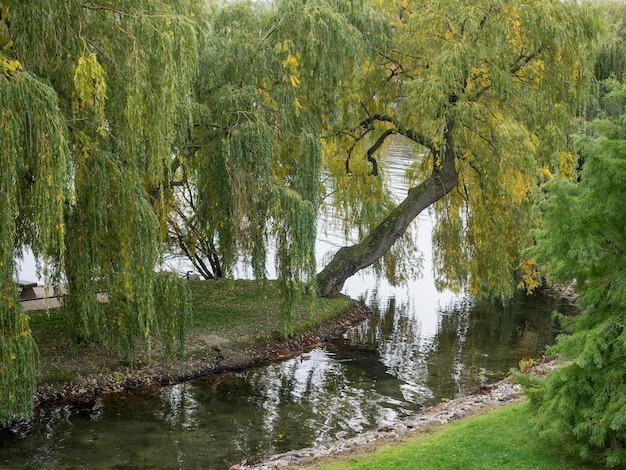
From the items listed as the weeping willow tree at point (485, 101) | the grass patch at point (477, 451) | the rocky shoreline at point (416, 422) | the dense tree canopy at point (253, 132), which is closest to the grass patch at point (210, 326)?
the dense tree canopy at point (253, 132)

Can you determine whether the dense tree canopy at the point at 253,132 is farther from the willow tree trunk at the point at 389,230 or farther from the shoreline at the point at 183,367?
the shoreline at the point at 183,367

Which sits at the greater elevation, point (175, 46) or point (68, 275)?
point (175, 46)

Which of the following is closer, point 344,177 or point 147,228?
point 147,228

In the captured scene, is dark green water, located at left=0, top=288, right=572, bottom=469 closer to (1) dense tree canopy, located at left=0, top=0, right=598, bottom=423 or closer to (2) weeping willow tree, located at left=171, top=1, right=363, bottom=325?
(1) dense tree canopy, located at left=0, top=0, right=598, bottom=423

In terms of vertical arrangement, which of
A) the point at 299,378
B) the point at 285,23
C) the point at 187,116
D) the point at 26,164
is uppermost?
the point at 285,23

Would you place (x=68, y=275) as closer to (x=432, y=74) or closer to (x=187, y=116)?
(x=187, y=116)

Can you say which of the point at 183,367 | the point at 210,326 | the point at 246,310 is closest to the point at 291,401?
the point at 183,367

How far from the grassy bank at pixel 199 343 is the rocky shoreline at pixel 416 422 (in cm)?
345

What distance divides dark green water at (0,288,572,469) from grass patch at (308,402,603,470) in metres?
1.79

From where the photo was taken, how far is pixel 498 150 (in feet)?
50.6

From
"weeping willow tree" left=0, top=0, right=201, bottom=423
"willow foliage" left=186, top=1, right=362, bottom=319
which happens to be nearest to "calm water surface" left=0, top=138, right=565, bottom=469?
"weeping willow tree" left=0, top=0, right=201, bottom=423

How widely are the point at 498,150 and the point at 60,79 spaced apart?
29.2ft

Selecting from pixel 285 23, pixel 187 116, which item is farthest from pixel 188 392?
pixel 285 23

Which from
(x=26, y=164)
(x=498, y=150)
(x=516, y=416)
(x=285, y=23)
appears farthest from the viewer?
(x=498, y=150)
